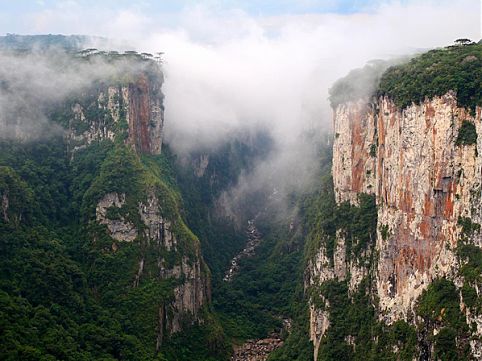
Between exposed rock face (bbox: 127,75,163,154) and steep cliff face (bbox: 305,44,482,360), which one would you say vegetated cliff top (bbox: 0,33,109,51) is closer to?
exposed rock face (bbox: 127,75,163,154)

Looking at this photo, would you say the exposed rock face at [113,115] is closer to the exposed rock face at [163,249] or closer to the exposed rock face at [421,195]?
the exposed rock face at [163,249]

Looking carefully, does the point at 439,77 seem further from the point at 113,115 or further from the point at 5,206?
the point at 113,115

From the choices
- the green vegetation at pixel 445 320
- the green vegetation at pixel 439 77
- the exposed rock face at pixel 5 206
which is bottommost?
the green vegetation at pixel 445 320

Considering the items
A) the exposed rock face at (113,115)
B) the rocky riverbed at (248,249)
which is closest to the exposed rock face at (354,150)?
the exposed rock face at (113,115)

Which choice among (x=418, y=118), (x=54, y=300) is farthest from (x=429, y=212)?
(x=54, y=300)

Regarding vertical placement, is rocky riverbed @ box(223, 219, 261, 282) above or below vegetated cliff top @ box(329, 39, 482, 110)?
below

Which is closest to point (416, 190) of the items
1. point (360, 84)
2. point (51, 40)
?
point (360, 84)

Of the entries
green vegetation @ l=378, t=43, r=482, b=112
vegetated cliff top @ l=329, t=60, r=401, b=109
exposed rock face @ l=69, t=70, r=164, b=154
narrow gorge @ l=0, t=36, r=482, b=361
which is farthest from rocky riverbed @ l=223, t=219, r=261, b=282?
green vegetation @ l=378, t=43, r=482, b=112
